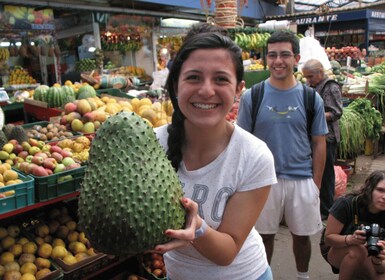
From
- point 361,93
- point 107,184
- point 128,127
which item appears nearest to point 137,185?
point 107,184

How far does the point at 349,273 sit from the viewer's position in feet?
8.89

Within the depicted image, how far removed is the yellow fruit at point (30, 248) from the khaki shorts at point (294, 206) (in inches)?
65.7

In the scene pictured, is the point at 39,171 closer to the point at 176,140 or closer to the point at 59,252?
the point at 59,252

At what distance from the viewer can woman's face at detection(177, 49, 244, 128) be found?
1317 millimetres

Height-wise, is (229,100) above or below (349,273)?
above

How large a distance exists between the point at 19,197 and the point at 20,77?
6.42 meters

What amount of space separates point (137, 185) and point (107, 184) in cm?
10

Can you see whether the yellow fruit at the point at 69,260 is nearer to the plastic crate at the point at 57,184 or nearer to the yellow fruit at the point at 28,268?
the yellow fruit at the point at 28,268

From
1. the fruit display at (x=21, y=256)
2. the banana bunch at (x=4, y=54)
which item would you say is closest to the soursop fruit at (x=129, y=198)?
the fruit display at (x=21, y=256)

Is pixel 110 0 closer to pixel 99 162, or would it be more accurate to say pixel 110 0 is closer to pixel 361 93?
pixel 361 93

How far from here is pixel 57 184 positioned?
2500 mm

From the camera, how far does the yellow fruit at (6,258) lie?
264 cm

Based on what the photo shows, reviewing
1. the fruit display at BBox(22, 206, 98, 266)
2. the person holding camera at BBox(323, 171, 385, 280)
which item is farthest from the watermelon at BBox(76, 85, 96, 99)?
the person holding camera at BBox(323, 171, 385, 280)

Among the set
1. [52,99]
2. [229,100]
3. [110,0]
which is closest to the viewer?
[229,100]
